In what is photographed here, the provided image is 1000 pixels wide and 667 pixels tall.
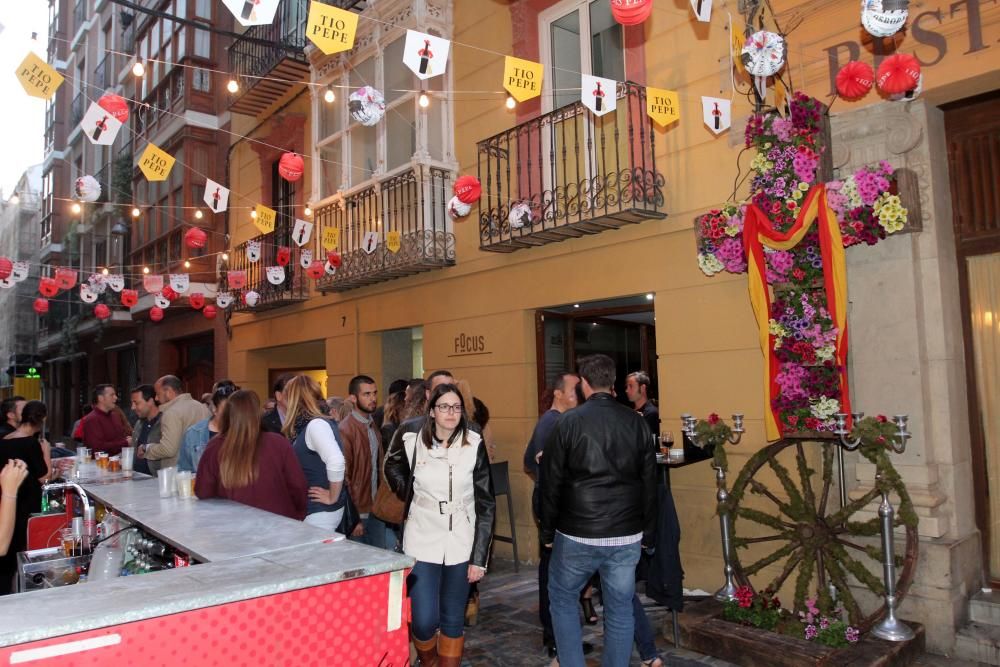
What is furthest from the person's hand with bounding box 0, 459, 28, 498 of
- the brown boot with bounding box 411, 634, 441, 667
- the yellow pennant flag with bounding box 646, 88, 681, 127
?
the yellow pennant flag with bounding box 646, 88, 681, 127

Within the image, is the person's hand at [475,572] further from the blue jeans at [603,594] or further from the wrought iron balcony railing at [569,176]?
the wrought iron balcony railing at [569,176]

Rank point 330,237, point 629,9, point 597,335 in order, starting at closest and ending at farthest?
point 629,9, point 597,335, point 330,237

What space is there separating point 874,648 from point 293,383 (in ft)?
13.3

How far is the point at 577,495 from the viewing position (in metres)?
3.76

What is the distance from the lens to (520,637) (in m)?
5.19

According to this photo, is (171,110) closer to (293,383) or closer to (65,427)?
(293,383)

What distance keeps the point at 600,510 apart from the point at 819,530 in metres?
2.15

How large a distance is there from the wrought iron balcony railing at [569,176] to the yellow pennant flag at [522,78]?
103 centimetres

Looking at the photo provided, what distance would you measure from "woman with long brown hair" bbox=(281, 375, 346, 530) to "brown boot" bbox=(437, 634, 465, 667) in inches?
41.3

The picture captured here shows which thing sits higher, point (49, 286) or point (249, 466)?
point (49, 286)

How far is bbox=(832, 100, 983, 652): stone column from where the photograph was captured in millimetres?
4746

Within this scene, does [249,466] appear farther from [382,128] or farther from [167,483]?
[382,128]

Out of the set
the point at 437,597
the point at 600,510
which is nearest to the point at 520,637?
the point at 437,597

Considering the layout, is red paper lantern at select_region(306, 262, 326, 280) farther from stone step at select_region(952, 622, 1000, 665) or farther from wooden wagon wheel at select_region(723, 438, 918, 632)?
stone step at select_region(952, 622, 1000, 665)
